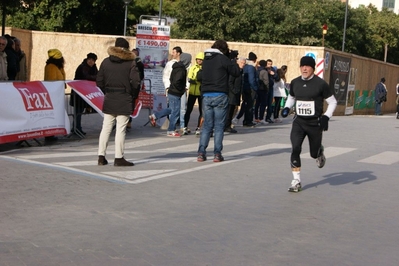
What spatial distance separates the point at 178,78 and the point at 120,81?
491 centimetres

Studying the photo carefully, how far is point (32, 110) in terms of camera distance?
13789mm

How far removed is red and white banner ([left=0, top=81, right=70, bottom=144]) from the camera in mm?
13086

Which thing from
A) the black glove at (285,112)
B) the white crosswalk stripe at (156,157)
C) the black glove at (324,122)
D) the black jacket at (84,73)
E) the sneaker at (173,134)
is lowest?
the white crosswalk stripe at (156,157)

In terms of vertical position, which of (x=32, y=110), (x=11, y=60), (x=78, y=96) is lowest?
(x=32, y=110)

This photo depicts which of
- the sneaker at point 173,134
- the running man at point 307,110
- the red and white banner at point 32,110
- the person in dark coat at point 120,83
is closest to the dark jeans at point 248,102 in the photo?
the sneaker at point 173,134

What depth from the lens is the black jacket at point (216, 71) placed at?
12555 millimetres

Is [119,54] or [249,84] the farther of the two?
[249,84]

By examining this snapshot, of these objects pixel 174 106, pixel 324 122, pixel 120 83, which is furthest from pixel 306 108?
pixel 174 106

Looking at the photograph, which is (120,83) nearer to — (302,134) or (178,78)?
(302,134)

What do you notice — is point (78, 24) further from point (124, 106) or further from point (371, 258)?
point (371, 258)

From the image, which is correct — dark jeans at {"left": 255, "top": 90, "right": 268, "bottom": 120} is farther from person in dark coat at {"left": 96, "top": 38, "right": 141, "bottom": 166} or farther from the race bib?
the race bib

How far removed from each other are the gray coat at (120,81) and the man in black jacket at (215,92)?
60.6 inches

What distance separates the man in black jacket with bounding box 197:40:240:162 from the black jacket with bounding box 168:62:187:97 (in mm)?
3588

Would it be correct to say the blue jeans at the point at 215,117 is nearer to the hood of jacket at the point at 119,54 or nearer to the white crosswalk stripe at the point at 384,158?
the hood of jacket at the point at 119,54
